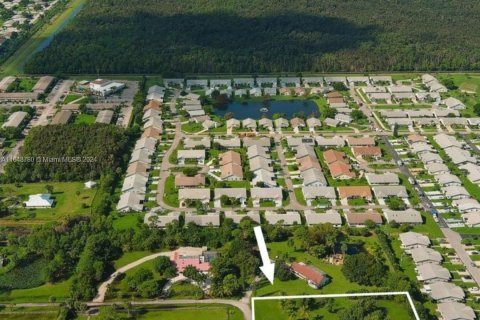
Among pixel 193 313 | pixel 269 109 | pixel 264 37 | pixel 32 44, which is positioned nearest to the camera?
pixel 193 313

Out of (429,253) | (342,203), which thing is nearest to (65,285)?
(342,203)

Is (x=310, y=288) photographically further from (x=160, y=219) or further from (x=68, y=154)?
(x=68, y=154)

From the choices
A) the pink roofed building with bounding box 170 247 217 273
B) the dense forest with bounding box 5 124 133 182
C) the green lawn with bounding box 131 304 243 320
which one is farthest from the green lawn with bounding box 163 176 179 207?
the green lawn with bounding box 131 304 243 320

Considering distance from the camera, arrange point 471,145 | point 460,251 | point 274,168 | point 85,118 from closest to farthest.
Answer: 1. point 460,251
2. point 274,168
3. point 471,145
4. point 85,118

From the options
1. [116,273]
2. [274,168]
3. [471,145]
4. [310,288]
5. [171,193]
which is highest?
[471,145]

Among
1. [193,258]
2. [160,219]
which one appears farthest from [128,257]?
[193,258]

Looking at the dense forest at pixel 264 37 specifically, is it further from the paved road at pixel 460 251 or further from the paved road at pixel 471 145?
the paved road at pixel 460 251


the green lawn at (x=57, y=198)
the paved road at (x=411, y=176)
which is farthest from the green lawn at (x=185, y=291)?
the paved road at (x=411, y=176)
